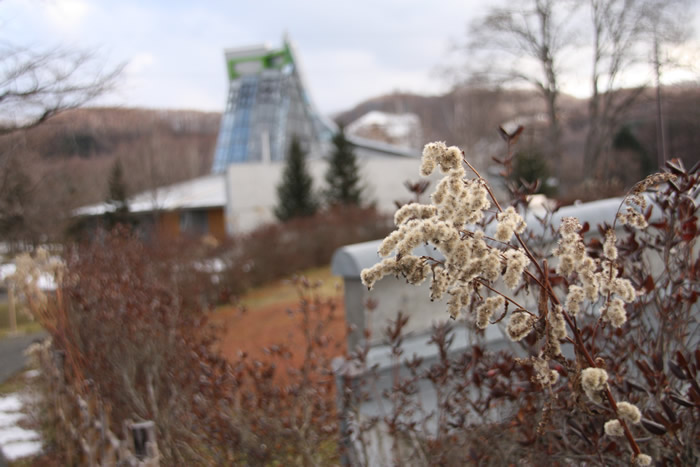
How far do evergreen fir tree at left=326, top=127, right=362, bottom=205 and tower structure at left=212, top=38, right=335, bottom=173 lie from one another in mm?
11658

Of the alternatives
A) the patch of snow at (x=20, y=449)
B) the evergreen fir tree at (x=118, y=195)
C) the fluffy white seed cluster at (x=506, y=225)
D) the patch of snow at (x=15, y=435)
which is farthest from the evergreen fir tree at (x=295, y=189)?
the fluffy white seed cluster at (x=506, y=225)

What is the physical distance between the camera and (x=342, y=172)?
1117 inches

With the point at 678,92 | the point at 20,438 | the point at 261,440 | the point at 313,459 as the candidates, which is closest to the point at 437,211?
the point at 313,459

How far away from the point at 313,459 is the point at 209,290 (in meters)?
10.7

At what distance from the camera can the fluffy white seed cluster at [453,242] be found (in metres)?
1.31

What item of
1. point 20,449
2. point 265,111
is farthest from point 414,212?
point 265,111

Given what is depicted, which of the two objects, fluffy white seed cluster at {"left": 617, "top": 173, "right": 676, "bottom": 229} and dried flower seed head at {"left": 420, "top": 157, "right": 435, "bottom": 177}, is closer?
dried flower seed head at {"left": 420, "top": 157, "right": 435, "bottom": 177}

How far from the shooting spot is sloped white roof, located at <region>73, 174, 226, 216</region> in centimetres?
2990

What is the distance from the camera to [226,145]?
42094 millimetres

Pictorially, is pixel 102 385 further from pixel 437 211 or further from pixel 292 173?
pixel 292 173

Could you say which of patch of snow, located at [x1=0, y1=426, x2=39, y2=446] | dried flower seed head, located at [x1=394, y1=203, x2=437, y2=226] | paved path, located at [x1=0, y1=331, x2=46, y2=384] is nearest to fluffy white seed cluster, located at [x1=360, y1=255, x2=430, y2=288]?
dried flower seed head, located at [x1=394, y1=203, x2=437, y2=226]

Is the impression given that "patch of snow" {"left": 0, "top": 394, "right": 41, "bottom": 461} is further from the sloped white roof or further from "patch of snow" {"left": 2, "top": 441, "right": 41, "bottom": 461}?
the sloped white roof

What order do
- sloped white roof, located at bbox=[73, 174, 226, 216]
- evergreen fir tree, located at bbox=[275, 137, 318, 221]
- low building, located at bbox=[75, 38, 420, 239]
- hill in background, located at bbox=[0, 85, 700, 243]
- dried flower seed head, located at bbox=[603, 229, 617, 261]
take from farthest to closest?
sloped white roof, located at bbox=[73, 174, 226, 216] < low building, located at bbox=[75, 38, 420, 239] < evergreen fir tree, located at bbox=[275, 137, 318, 221] < hill in background, located at bbox=[0, 85, 700, 243] < dried flower seed head, located at bbox=[603, 229, 617, 261]

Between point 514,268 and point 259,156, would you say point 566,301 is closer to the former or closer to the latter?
point 514,268
